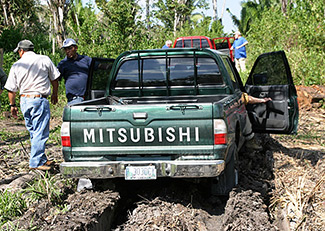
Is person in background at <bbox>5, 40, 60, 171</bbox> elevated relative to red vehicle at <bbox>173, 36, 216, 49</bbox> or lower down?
lower down

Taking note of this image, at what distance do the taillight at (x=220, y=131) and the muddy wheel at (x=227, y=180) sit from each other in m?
0.64

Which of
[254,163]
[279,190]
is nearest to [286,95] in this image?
[254,163]

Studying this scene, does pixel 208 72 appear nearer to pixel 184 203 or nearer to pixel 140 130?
pixel 140 130

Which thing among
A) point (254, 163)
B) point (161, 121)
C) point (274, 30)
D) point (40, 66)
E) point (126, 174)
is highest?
point (274, 30)

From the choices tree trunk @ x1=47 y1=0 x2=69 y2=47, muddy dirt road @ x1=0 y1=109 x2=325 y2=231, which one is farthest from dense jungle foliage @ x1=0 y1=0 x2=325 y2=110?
muddy dirt road @ x1=0 y1=109 x2=325 y2=231

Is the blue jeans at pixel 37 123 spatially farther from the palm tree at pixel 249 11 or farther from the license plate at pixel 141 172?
the palm tree at pixel 249 11

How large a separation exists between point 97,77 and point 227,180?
301cm

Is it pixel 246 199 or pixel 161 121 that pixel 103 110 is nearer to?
pixel 161 121

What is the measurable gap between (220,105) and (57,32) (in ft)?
50.8

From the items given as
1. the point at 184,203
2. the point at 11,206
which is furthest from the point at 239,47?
the point at 11,206

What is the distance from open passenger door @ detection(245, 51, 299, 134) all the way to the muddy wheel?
1.89 m

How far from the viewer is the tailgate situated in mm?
4664

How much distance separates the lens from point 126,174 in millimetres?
4770

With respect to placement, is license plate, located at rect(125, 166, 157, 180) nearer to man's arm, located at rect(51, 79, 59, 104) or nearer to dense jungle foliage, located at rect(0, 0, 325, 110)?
man's arm, located at rect(51, 79, 59, 104)
